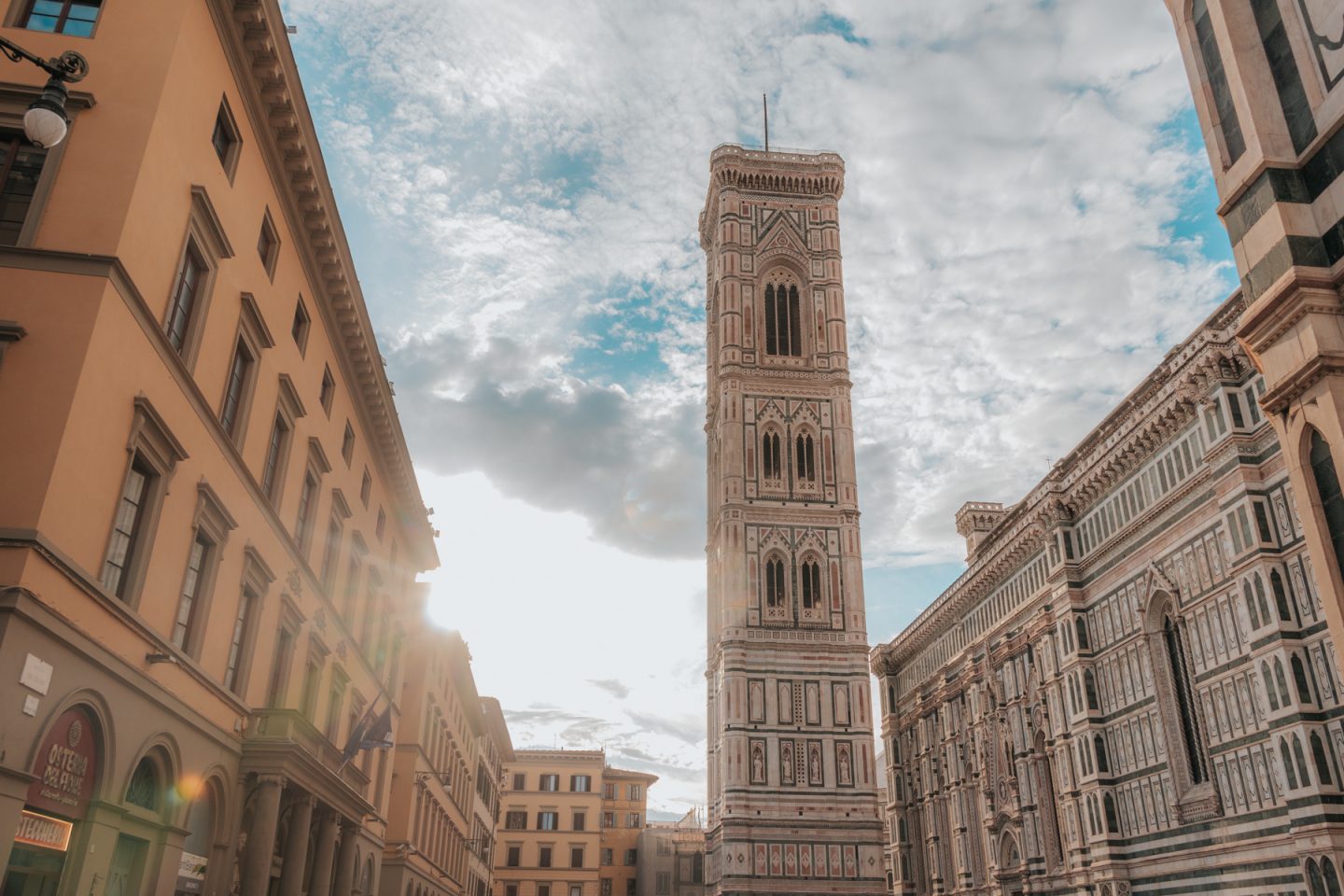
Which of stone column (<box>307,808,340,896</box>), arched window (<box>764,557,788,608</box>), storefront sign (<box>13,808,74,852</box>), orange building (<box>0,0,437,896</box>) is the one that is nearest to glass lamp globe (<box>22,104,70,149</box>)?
orange building (<box>0,0,437,896</box>)

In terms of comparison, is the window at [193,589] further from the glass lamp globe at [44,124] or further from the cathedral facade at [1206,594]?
the cathedral facade at [1206,594]

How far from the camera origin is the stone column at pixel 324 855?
24.5 m

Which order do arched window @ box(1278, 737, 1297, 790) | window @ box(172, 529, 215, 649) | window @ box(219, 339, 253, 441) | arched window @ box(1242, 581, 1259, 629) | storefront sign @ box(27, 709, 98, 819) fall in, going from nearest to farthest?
storefront sign @ box(27, 709, 98, 819), window @ box(172, 529, 215, 649), window @ box(219, 339, 253, 441), arched window @ box(1278, 737, 1297, 790), arched window @ box(1242, 581, 1259, 629)

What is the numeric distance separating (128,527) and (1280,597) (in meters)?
31.0

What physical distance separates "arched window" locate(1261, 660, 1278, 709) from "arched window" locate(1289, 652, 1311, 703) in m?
0.85

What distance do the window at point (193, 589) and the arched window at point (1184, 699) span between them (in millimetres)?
33040

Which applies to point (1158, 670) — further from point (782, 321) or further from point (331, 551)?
point (782, 321)

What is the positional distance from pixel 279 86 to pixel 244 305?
4.15 meters

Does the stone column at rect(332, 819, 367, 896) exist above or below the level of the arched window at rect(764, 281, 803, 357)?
below

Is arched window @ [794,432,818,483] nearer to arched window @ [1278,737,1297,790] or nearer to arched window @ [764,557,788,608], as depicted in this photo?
arched window @ [764,557,788,608]

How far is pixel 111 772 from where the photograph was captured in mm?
14195

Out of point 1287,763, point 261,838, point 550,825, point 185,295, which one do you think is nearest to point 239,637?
point 261,838

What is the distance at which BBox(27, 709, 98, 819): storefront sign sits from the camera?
41.4 ft

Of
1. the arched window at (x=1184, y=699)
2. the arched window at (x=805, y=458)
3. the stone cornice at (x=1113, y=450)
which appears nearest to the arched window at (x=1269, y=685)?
the arched window at (x=1184, y=699)
